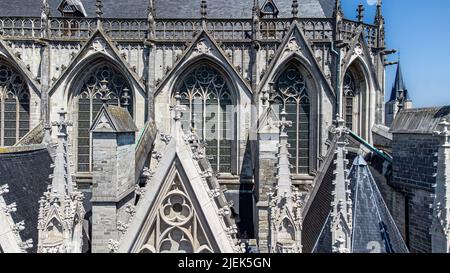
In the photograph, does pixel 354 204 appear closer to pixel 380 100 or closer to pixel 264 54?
pixel 264 54

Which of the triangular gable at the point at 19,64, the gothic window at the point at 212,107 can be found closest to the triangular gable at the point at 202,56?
the gothic window at the point at 212,107

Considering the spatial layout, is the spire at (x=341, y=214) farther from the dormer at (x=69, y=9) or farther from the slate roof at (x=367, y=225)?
the dormer at (x=69, y=9)

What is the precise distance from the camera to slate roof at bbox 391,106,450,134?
27.1 feet

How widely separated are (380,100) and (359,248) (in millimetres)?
11963

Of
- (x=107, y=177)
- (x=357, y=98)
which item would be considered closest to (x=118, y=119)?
(x=107, y=177)

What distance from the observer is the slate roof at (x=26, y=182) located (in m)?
8.46

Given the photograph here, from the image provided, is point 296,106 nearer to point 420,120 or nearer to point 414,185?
point 420,120

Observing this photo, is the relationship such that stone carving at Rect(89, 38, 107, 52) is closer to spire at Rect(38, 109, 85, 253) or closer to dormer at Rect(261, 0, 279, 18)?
dormer at Rect(261, 0, 279, 18)

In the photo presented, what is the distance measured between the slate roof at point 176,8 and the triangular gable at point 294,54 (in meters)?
2.89

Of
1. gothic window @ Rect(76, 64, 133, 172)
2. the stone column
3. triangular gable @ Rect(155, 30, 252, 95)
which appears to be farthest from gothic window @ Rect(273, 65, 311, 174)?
the stone column

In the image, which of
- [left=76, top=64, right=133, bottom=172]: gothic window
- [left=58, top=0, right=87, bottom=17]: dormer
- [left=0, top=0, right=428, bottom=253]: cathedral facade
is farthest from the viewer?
[left=58, top=0, right=87, bottom=17]: dormer

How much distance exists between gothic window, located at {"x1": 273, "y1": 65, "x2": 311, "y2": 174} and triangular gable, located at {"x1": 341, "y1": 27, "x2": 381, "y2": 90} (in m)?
1.94

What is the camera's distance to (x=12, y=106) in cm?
1641
